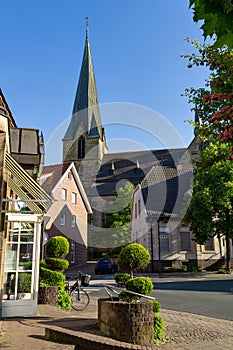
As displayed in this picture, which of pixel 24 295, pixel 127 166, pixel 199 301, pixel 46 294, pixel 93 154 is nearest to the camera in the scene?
pixel 24 295

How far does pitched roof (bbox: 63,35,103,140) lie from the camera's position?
67188 millimetres

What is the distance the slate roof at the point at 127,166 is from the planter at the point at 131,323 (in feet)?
178

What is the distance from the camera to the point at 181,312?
33.7ft

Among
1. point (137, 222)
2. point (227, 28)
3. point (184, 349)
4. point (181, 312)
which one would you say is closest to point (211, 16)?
point (227, 28)

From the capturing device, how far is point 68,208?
34500 millimetres

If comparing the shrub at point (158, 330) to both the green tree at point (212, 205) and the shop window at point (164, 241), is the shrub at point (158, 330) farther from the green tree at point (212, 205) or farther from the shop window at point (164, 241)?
the shop window at point (164, 241)

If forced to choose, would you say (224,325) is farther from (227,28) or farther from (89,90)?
(89,90)

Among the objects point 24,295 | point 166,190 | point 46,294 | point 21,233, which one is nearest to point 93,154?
point 166,190

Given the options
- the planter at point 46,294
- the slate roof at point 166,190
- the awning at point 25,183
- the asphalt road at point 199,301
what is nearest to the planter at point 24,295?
the planter at point 46,294

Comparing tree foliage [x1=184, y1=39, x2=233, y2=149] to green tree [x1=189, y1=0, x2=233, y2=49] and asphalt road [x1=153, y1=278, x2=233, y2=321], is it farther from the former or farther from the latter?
asphalt road [x1=153, y1=278, x2=233, y2=321]

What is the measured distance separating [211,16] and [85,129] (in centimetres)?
6540

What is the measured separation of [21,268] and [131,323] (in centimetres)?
395

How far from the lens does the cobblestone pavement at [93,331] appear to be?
5.96 m

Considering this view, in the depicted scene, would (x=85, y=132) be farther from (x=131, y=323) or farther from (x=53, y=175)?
(x=131, y=323)
